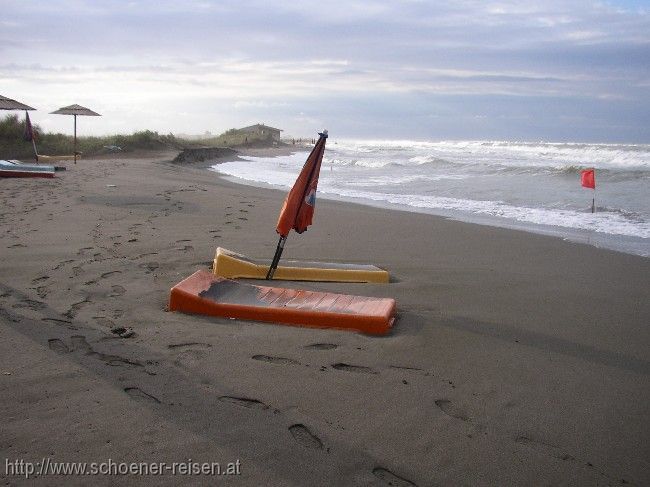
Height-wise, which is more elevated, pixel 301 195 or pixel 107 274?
pixel 301 195

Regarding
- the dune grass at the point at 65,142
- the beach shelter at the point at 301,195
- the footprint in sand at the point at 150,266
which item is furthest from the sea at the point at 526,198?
the dune grass at the point at 65,142

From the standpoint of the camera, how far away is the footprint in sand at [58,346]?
3.34 m

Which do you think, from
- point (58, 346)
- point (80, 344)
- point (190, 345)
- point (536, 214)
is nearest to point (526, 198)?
point (536, 214)

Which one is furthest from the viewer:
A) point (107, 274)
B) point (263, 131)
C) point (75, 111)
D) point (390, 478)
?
point (263, 131)

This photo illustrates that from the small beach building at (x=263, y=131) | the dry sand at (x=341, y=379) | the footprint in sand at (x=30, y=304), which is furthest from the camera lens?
the small beach building at (x=263, y=131)

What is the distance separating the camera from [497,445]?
257 cm

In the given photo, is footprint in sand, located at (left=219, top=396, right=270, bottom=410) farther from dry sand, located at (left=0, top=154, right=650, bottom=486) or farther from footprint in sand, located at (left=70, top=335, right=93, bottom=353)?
footprint in sand, located at (left=70, top=335, right=93, bottom=353)

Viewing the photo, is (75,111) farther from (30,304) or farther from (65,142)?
(30,304)

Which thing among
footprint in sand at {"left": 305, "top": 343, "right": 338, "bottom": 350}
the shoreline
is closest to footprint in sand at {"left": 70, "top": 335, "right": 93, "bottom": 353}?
footprint in sand at {"left": 305, "top": 343, "right": 338, "bottom": 350}

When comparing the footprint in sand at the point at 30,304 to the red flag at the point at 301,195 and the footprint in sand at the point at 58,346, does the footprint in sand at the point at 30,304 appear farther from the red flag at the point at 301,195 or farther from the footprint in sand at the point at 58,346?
the red flag at the point at 301,195

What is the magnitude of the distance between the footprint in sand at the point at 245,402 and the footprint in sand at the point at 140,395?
1.10 feet

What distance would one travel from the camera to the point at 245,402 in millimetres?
2850

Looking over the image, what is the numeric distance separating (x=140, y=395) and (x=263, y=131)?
2403 inches

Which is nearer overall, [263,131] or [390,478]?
[390,478]
